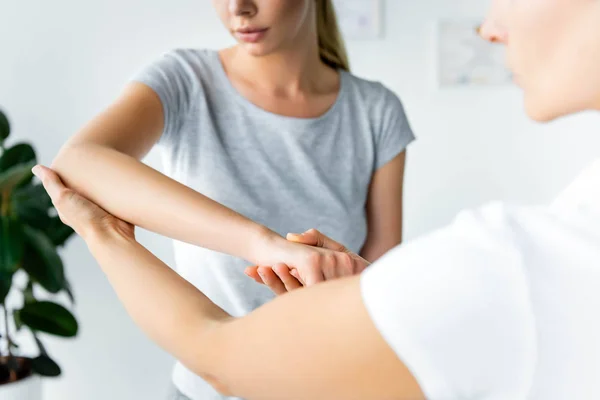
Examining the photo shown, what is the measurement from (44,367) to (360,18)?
1.66m

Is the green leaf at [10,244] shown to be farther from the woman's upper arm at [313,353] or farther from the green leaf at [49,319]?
the woman's upper arm at [313,353]

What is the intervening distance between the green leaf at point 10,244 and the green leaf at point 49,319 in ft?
0.54

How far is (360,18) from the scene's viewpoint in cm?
250

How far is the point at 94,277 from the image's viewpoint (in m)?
2.38

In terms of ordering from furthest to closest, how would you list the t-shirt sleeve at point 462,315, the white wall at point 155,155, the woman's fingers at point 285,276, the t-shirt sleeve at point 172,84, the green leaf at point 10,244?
the white wall at point 155,155, the green leaf at point 10,244, the t-shirt sleeve at point 172,84, the woman's fingers at point 285,276, the t-shirt sleeve at point 462,315

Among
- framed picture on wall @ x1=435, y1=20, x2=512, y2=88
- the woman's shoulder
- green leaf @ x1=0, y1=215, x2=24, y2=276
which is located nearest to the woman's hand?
the woman's shoulder

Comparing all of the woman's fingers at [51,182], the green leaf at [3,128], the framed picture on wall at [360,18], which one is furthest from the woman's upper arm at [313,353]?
the framed picture on wall at [360,18]

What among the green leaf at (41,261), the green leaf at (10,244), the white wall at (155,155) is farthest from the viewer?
the white wall at (155,155)

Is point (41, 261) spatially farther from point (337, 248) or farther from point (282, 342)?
point (282, 342)

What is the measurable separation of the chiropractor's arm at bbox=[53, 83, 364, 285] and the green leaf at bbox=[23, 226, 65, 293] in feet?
3.56

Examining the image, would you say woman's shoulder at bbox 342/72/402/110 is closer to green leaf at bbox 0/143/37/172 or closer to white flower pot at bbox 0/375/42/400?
green leaf at bbox 0/143/37/172

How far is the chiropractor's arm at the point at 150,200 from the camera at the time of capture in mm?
860

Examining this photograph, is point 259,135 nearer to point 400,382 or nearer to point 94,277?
point 400,382

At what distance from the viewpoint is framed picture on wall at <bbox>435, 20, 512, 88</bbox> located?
259cm
